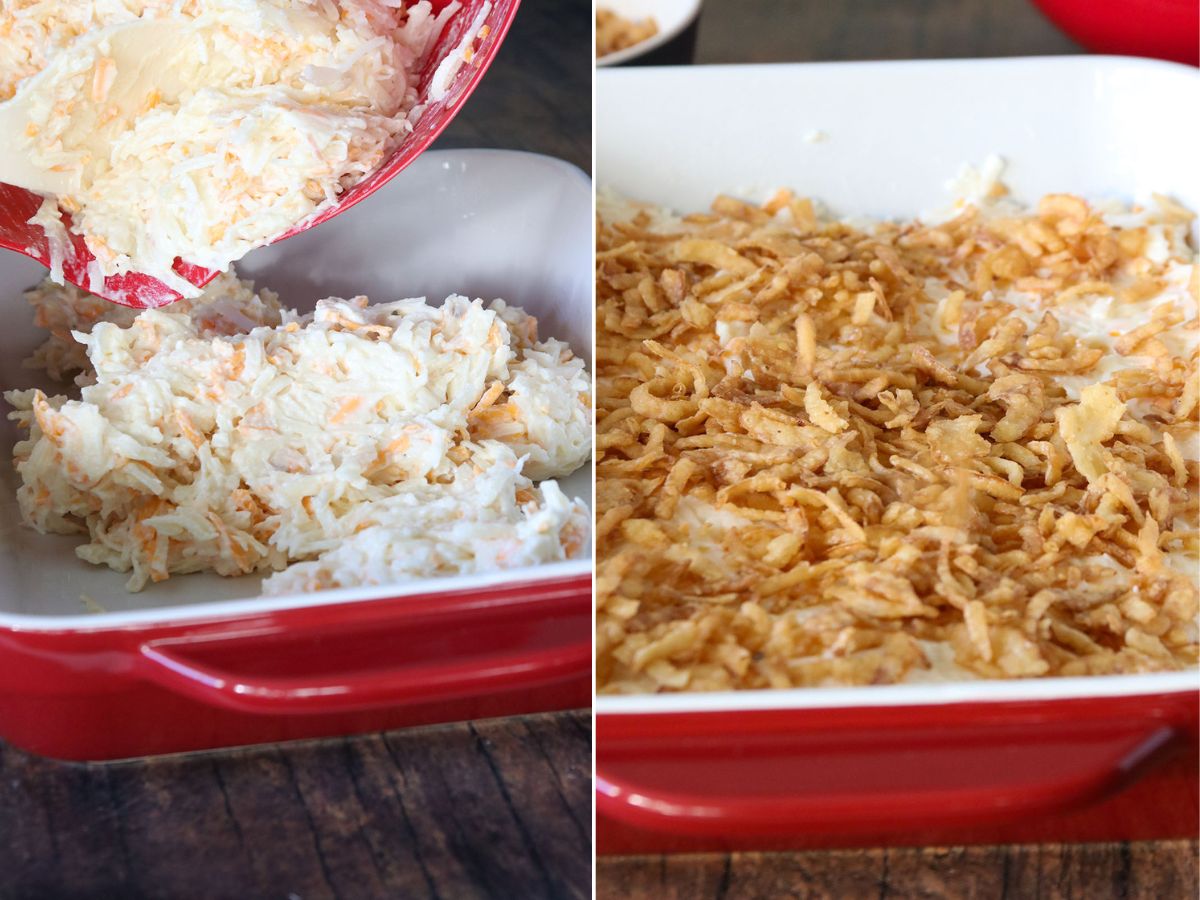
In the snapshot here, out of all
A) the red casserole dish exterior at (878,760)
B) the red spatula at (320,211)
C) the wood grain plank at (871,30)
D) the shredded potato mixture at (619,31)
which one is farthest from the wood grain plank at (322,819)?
the wood grain plank at (871,30)

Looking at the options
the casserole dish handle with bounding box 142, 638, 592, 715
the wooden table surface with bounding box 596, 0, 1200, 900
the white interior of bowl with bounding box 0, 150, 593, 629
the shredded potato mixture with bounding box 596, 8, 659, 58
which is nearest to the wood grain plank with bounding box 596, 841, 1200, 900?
the wooden table surface with bounding box 596, 0, 1200, 900

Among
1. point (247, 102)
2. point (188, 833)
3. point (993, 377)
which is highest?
point (247, 102)

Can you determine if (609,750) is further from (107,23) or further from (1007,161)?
(1007,161)

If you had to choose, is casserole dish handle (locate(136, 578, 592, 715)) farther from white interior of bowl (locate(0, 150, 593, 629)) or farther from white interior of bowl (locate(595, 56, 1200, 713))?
white interior of bowl (locate(595, 56, 1200, 713))

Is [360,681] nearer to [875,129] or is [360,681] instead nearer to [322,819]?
[322,819]

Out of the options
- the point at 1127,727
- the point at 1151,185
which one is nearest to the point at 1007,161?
the point at 1151,185

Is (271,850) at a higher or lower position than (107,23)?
lower

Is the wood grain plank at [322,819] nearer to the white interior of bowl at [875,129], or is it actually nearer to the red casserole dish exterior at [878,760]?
the red casserole dish exterior at [878,760]
